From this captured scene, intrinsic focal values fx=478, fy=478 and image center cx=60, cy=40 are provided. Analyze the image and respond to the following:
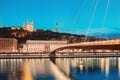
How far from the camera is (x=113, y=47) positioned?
20391mm

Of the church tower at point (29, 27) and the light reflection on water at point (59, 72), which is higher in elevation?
the church tower at point (29, 27)

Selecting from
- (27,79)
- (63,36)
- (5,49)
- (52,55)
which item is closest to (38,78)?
(27,79)

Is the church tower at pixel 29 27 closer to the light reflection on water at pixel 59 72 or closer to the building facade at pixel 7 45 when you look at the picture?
the building facade at pixel 7 45

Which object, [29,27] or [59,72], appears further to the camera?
[29,27]

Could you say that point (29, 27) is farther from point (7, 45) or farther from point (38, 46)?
point (38, 46)

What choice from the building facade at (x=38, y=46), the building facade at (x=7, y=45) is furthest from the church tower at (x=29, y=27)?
the building facade at (x=38, y=46)

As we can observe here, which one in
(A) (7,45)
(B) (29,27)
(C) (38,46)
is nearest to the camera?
(C) (38,46)

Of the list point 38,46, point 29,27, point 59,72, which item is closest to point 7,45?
point 38,46

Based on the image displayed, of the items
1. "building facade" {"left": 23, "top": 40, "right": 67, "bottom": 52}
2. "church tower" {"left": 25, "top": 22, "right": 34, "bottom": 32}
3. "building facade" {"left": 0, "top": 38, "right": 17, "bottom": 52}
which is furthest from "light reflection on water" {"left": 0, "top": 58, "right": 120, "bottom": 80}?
"church tower" {"left": 25, "top": 22, "right": 34, "bottom": 32}

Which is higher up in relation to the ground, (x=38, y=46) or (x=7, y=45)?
(x=7, y=45)

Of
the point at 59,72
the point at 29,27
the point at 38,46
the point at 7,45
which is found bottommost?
the point at 59,72

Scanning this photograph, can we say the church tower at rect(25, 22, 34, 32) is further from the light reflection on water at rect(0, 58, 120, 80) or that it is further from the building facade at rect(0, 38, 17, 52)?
the light reflection on water at rect(0, 58, 120, 80)

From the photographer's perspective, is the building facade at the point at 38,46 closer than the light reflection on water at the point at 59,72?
No

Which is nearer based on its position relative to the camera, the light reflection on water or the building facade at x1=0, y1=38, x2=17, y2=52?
the light reflection on water
